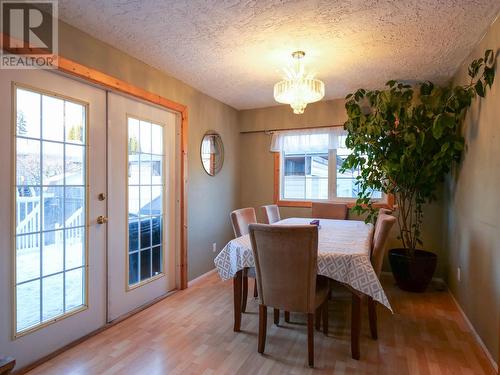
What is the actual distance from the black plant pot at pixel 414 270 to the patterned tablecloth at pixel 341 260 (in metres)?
0.78

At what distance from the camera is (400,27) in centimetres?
221

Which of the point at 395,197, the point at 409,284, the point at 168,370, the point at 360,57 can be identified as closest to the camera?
the point at 168,370

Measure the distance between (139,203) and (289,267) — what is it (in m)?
1.71

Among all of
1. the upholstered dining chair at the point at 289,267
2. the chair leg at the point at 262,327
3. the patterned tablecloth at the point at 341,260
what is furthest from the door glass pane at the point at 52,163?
the chair leg at the point at 262,327

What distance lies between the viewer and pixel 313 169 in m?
4.32

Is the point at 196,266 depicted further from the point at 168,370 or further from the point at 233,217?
Answer: the point at 168,370

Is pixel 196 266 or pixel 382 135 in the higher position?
pixel 382 135

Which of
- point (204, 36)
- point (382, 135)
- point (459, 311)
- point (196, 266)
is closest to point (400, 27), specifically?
point (382, 135)

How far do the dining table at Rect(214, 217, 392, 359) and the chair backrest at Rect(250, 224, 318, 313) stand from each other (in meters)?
0.17

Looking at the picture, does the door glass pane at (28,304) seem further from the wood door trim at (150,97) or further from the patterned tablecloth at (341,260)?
the wood door trim at (150,97)

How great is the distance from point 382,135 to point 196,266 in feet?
8.73

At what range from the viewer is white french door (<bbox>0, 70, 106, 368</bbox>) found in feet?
6.11

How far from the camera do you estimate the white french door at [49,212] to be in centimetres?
186

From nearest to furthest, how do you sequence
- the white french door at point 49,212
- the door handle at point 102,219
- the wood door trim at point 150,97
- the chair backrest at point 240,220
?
the white french door at point 49,212
the wood door trim at point 150,97
the door handle at point 102,219
the chair backrest at point 240,220
